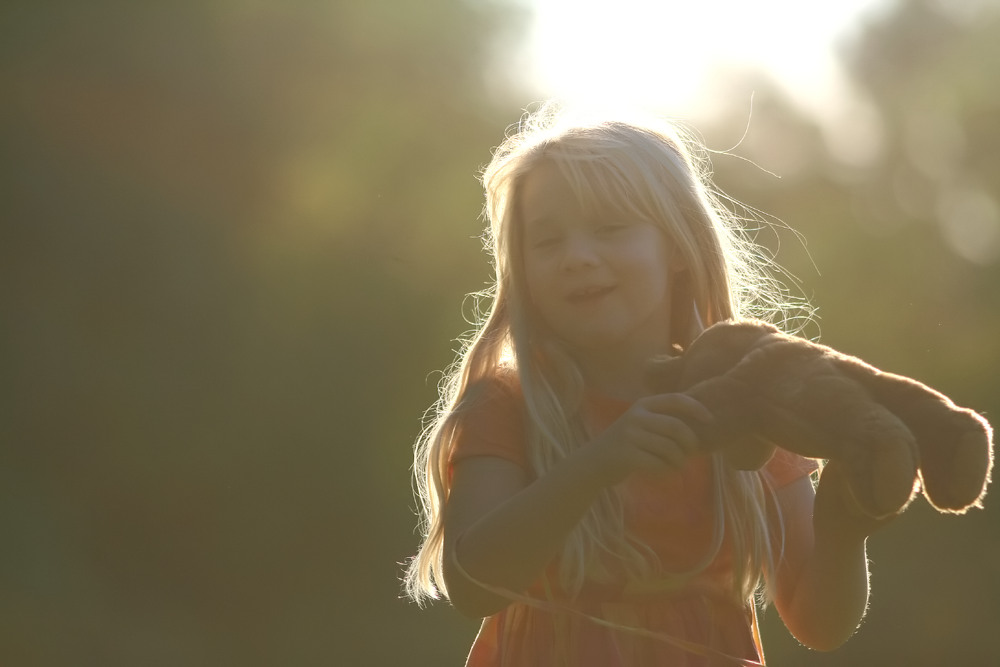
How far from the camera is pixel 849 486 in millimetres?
1515

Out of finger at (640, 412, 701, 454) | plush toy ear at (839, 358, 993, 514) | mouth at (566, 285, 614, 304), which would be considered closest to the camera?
plush toy ear at (839, 358, 993, 514)

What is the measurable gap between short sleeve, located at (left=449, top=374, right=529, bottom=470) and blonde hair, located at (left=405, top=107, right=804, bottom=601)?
0.08 ft

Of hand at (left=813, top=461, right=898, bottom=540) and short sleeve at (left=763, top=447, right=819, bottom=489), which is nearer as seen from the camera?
hand at (left=813, top=461, right=898, bottom=540)

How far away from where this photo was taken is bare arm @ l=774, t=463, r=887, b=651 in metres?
1.87

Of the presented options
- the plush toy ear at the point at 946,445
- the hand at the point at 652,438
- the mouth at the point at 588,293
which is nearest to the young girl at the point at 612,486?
the mouth at the point at 588,293

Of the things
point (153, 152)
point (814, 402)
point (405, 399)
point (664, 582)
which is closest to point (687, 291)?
point (664, 582)

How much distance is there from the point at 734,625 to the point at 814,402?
2.23ft

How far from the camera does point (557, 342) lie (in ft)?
7.36

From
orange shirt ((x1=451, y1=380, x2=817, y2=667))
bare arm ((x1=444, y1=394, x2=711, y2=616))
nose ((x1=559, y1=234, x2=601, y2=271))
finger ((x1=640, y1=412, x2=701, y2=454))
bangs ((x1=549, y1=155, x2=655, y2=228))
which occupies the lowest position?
orange shirt ((x1=451, y1=380, x2=817, y2=667))

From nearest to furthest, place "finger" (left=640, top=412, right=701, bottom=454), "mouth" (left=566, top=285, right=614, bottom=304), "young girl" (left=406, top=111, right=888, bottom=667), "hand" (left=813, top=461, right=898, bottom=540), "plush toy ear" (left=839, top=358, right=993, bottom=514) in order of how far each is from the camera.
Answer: "plush toy ear" (left=839, top=358, right=993, bottom=514) → "finger" (left=640, top=412, right=701, bottom=454) → "hand" (left=813, top=461, right=898, bottom=540) → "young girl" (left=406, top=111, right=888, bottom=667) → "mouth" (left=566, top=285, right=614, bottom=304)

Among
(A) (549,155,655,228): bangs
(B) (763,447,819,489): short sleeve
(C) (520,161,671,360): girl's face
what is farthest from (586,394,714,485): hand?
(B) (763,447,819,489): short sleeve

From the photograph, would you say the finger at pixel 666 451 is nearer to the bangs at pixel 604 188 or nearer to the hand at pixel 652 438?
the hand at pixel 652 438

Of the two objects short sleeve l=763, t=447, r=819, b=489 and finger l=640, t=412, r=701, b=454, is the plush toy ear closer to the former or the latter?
finger l=640, t=412, r=701, b=454

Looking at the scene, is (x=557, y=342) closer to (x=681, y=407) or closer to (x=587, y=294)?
(x=587, y=294)
